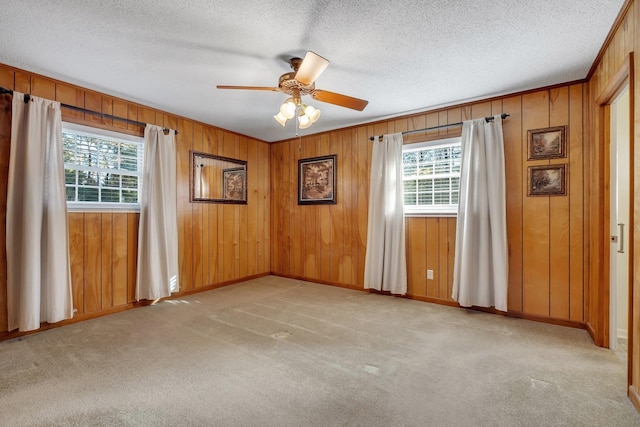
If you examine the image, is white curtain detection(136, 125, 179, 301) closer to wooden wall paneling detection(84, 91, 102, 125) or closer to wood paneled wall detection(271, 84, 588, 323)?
wooden wall paneling detection(84, 91, 102, 125)

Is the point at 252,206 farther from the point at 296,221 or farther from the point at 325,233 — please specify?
the point at 325,233

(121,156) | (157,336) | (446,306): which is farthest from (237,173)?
(446,306)

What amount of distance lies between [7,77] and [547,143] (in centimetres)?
522

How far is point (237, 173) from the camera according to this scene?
4980 mm

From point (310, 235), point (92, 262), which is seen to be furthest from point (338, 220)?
point (92, 262)

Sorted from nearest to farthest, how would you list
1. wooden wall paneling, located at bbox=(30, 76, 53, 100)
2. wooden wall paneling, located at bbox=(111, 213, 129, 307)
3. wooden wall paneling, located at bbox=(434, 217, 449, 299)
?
wooden wall paneling, located at bbox=(30, 76, 53, 100) → wooden wall paneling, located at bbox=(111, 213, 129, 307) → wooden wall paneling, located at bbox=(434, 217, 449, 299)

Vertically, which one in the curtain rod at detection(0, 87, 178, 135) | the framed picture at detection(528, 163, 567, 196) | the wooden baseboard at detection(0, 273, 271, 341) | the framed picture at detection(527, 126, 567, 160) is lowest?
the wooden baseboard at detection(0, 273, 271, 341)

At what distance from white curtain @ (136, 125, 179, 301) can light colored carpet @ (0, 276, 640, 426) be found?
46cm

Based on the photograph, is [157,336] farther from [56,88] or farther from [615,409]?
[615,409]

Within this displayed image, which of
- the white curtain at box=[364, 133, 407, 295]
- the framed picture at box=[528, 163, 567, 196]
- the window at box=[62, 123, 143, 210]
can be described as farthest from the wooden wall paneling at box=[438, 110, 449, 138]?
the window at box=[62, 123, 143, 210]

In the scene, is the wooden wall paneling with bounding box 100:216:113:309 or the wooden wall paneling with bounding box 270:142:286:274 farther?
the wooden wall paneling with bounding box 270:142:286:274

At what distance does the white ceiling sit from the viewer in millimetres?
1955

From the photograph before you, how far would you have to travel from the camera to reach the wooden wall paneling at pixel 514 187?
130 inches

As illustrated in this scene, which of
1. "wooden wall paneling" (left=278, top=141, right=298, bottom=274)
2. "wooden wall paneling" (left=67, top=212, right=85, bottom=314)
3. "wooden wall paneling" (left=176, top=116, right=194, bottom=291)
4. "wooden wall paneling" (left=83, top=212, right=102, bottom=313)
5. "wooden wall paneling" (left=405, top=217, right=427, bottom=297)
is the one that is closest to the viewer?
"wooden wall paneling" (left=67, top=212, right=85, bottom=314)
